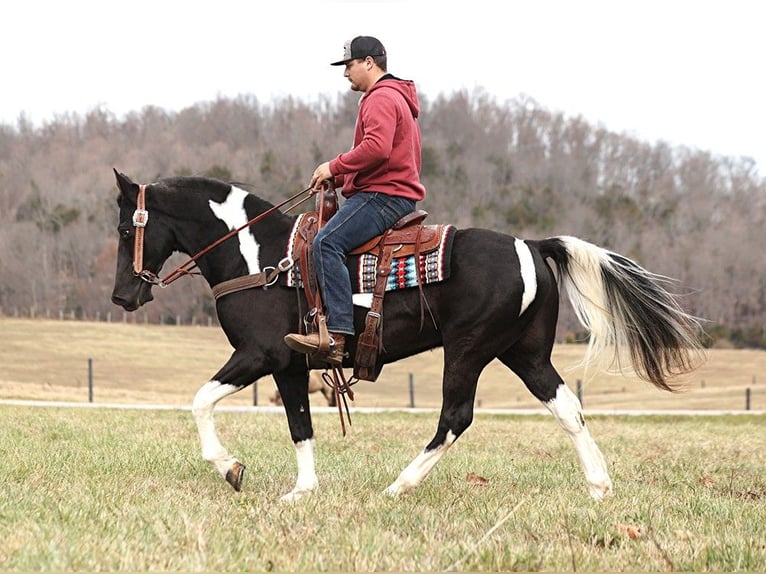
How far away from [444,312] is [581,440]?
4.45 ft

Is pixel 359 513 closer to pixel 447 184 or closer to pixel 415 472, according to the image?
pixel 415 472

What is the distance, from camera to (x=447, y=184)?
14562cm

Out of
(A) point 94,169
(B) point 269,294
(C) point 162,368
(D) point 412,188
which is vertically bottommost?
(C) point 162,368

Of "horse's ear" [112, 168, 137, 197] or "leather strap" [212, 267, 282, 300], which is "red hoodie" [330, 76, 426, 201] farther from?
"horse's ear" [112, 168, 137, 197]

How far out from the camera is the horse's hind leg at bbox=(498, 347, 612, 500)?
7.54m

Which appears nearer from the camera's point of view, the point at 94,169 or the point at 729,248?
the point at 729,248

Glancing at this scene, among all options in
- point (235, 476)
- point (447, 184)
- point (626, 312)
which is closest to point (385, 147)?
point (626, 312)

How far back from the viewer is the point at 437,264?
748 centimetres

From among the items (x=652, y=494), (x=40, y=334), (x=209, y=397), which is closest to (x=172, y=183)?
(x=209, y=397)

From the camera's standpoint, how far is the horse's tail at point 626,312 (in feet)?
26.3

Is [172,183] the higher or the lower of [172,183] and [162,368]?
the higher

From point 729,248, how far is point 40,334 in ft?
264

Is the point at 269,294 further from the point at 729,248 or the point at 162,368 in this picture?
the point at 729,248

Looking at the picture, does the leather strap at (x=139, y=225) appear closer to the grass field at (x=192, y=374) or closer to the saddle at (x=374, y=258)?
the saddle at (x=374, y=258)
